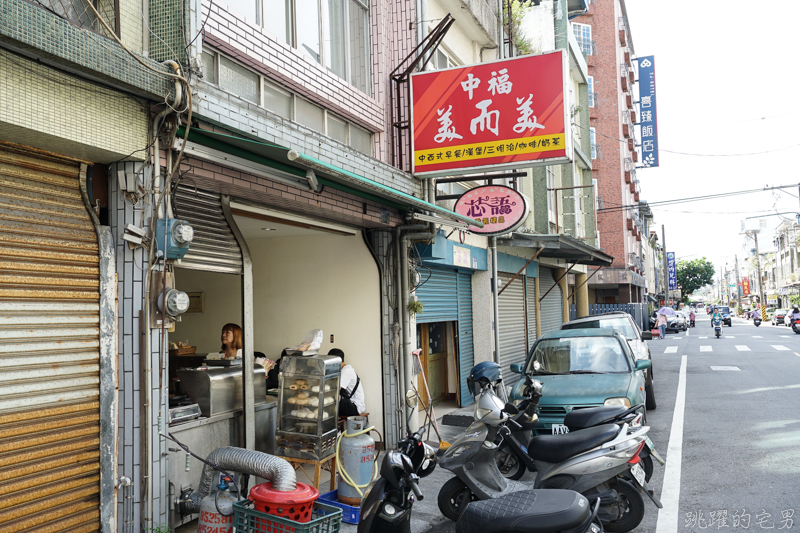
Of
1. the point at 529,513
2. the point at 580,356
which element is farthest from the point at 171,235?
the point at 580,356

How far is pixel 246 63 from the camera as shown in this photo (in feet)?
20.1

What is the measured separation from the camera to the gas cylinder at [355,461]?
19.5 ft

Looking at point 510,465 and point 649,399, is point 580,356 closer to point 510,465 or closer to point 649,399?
point 510,465

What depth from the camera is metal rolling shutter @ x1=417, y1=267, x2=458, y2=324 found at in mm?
10609

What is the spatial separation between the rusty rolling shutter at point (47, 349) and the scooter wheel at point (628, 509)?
4.31 m

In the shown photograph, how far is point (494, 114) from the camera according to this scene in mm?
8234

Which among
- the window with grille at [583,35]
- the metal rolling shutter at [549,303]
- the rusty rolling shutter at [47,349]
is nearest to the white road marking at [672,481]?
the rusty rolling shutter at [47,349]

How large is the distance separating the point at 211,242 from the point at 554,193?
16053mm

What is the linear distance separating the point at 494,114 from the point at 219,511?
6.11 m

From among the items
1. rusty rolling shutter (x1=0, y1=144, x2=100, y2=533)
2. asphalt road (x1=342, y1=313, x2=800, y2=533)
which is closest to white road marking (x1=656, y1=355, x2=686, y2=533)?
asphalt road (x1=342, y1=313, x2=800, y2=533)

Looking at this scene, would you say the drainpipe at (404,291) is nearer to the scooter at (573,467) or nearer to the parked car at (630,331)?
the scooter at (573,467)

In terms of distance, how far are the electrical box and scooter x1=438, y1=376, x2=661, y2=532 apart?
10.2 ft

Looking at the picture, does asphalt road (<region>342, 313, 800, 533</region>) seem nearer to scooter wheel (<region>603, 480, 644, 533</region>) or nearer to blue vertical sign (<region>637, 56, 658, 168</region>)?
scooter wheel (<region>603, 480, 644, 533</region>)

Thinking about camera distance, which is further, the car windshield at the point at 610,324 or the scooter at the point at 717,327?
the scooter at the point at 717,327
